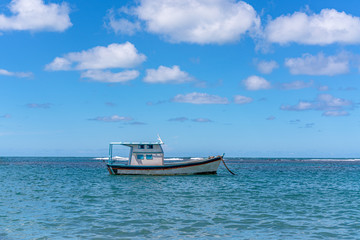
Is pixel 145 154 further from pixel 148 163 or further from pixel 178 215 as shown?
pixel 178 215

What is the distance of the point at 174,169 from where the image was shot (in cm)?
4516

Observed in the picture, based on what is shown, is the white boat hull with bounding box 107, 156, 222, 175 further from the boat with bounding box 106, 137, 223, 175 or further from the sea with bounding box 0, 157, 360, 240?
the sea with bounding box 0, 157, 360, 240

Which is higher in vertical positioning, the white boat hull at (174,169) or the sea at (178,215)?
the white boat hull at (174,169)

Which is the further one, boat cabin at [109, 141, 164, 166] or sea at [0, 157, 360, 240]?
boat cabin at [109, 141, 164, 166]

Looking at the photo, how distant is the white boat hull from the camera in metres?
44.1

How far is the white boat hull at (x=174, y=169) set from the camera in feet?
145

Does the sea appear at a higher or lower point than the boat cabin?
lower

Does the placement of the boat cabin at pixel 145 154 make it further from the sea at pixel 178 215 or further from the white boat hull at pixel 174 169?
the sea at pixel 178 215

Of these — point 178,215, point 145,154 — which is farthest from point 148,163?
point 178,215

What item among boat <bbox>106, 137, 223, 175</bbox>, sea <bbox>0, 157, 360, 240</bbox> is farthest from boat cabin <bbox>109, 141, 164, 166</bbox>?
sea <bbox>0, 157, 360, 240</bbox>

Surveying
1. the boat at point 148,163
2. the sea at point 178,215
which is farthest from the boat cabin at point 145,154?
the sea at point 178,215

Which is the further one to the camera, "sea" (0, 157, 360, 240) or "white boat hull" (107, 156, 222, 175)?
"white boat hull" (107, 156, 222, 175)

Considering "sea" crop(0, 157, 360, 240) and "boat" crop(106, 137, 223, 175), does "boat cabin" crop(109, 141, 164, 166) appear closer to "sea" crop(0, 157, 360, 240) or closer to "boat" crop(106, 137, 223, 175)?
"boat" crop(106, 137, 223, 175)

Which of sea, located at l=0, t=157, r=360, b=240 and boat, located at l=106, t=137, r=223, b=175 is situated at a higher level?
boat, located at l=106, t=137, r=223, b=175
